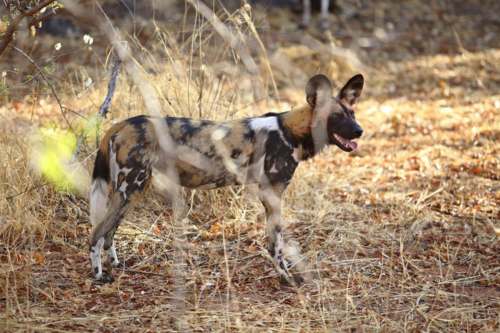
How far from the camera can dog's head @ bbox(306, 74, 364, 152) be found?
3.65 meters

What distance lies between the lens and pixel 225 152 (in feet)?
11.8

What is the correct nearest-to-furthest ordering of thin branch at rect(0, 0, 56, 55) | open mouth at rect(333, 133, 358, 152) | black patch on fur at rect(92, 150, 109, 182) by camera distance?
thin branch at rect(0, 0, 56, 55), black patch on fur at rect(92, 150, 109, 182), open mouth at rect(333, 133, 358, 152)

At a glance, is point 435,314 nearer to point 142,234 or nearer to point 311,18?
point 142,234

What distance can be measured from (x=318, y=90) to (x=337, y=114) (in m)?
0.16

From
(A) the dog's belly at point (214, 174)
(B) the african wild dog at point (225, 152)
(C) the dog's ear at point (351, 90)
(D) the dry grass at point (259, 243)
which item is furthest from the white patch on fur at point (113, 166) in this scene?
(C) the dog's ear at point (351, 90)

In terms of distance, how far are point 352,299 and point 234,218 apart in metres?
1.21

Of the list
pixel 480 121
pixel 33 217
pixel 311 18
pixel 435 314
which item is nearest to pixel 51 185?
pixel 33 217

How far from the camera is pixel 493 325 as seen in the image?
318cm

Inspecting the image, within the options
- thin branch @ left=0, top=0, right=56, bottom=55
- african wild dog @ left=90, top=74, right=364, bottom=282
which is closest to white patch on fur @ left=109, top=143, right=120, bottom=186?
african wild dog @ left=90, top=74, right=364, bottom=282

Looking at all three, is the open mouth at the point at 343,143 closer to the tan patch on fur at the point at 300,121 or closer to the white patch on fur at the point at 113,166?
the tan patch on fur at the point at 300,121

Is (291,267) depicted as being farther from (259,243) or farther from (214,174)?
(214,174)

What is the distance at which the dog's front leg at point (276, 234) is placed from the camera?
374 cm

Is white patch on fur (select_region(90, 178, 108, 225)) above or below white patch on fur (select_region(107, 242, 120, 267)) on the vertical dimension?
above

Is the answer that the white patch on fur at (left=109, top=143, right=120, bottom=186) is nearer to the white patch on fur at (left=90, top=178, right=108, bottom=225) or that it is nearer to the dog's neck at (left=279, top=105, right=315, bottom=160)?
the white patch on fur at (left=90, top=178, right=108, bottom=225)
